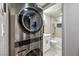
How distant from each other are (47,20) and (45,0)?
0.26 metres

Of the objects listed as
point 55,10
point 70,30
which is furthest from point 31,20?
point 70,30

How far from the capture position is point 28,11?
111 cm

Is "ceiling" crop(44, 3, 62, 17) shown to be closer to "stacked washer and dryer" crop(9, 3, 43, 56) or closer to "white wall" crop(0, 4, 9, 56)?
"stacked washer and dryer" crop(9, 3, 43, 56)

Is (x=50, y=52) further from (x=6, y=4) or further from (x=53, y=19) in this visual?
(x=6, y=4)

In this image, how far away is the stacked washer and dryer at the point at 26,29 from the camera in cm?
107

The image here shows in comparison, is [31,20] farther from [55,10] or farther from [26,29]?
[55,10]

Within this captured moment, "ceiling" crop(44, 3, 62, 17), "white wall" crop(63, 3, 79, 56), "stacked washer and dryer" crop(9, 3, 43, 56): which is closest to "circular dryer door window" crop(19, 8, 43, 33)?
"stacked washer and dryer" crop(9, 3, 43, 56)

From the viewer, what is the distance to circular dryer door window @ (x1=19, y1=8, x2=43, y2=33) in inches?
43.6

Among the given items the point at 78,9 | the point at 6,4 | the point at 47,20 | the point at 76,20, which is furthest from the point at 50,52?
the point at 6,4

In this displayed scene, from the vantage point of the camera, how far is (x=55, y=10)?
3.67ft

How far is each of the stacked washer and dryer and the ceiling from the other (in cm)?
9

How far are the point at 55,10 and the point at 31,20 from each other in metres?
0.33

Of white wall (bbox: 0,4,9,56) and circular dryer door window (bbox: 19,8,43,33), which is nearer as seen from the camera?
white wall (bbox: 0,4,9,56)

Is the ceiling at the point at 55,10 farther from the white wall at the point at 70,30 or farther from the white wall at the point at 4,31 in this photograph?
the white wall at the point at 4,31
